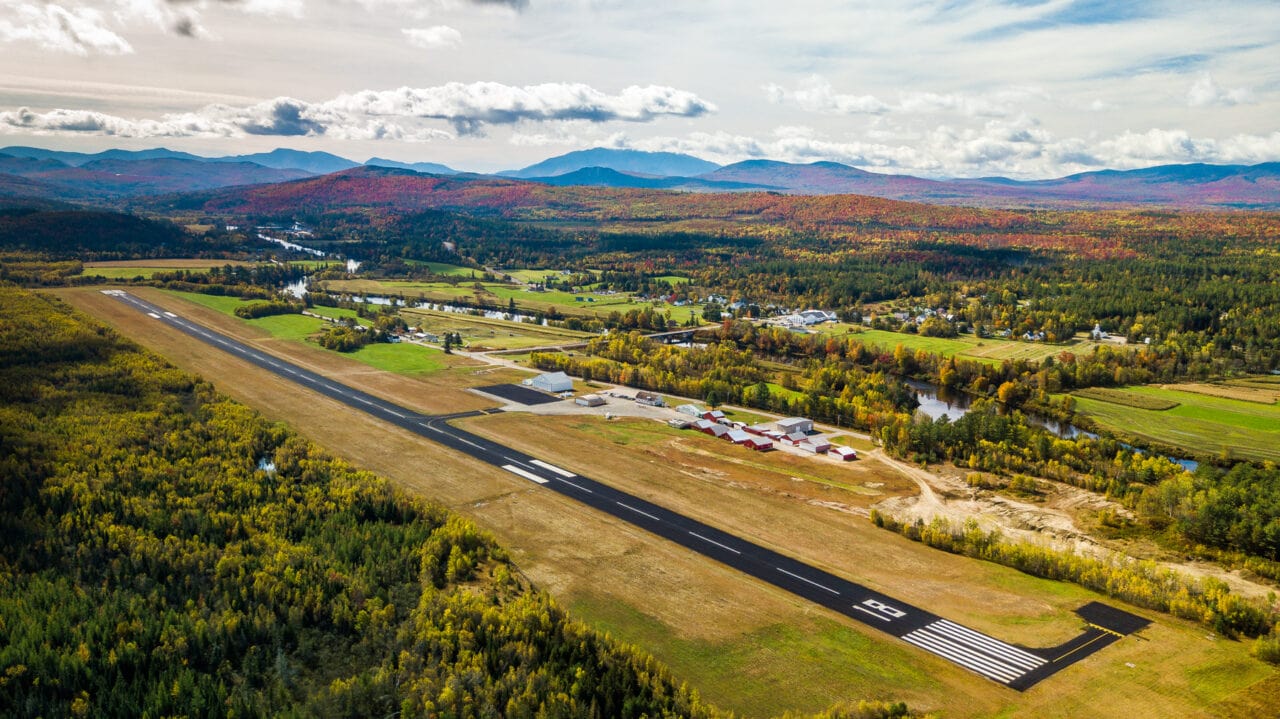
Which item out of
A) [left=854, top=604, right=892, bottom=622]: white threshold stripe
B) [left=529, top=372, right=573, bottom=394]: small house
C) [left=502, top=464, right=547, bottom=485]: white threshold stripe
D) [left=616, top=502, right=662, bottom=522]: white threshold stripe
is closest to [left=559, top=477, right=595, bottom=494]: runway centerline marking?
[left=502, top=464, right=547, bottom=485]: white threshold stripe

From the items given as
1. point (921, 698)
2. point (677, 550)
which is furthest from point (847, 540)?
point (921, 698)

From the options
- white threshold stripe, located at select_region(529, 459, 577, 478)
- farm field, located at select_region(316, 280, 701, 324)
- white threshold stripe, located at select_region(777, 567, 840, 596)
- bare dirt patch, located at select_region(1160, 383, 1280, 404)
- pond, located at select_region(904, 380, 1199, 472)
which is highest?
farm field, located at select_region(316, 280, 701, 324)

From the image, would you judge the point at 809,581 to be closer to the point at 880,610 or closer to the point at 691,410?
the point at 880,610

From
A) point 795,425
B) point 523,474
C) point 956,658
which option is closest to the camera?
point 956,658

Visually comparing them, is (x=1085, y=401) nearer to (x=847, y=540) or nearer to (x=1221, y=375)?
(x=1221, y=375)

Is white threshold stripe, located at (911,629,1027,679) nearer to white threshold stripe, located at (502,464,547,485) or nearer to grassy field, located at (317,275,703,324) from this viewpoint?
white threshold stripe, located at (502,464,547,485)

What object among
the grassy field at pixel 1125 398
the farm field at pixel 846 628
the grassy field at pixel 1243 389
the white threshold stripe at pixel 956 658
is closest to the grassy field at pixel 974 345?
the grassy field at pixel 1125 398

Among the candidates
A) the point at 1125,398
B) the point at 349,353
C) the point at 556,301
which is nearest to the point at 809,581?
the point at 1125,398
